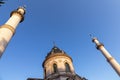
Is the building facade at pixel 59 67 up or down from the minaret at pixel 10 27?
up

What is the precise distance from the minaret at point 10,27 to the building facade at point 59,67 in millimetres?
14083

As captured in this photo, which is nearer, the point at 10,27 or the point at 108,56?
the point at 10,27

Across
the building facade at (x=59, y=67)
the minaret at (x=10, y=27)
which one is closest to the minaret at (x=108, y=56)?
the building facade at (x=59, y=67)

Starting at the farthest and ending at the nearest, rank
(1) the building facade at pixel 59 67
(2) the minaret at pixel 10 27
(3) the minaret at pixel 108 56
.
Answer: (1) the building facade at pixel 59 67, (3) the minaret at pixel 108 56, (2) the minaret at pixel 10 27

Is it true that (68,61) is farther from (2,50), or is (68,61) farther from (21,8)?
(2,50)

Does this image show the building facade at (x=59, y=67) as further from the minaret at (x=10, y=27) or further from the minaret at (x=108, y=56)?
the minaret at (x=10, y=27)

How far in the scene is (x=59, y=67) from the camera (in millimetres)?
29219

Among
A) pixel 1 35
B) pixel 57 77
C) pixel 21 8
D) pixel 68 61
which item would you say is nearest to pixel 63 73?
pixel 57 77

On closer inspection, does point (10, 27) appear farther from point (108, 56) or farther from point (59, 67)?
point (108, 56)

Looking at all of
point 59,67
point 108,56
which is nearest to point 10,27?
point 59,67

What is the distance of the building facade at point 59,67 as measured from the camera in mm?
27314

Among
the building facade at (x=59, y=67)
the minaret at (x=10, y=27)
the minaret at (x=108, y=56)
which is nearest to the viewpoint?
the minaret at (x=10, y=27)

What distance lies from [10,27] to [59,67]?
16.9m

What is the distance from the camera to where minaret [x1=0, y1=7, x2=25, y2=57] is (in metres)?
12.1
